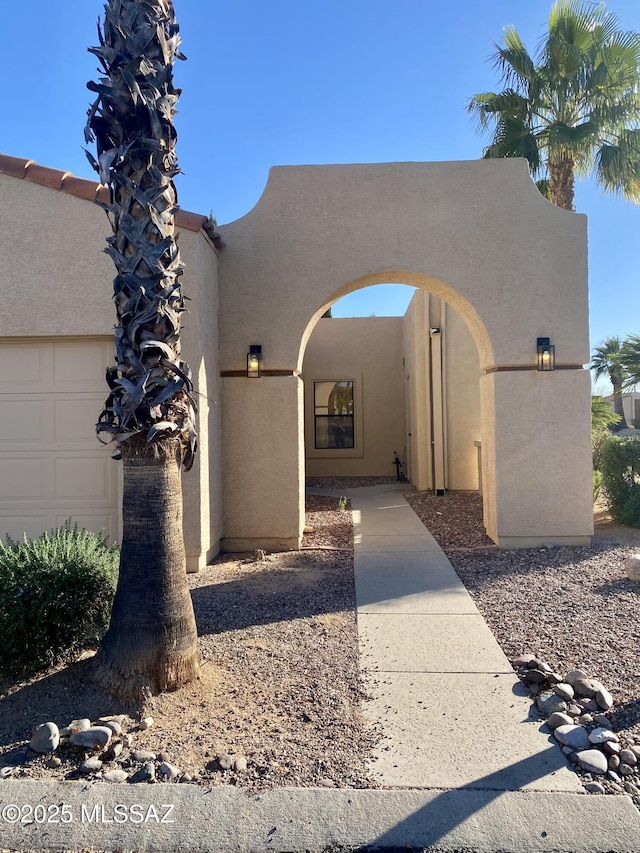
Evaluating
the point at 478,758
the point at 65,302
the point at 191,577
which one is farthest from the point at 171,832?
the point at 65,302

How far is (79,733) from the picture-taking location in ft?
9.97

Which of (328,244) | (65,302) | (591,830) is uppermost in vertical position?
(328,244)

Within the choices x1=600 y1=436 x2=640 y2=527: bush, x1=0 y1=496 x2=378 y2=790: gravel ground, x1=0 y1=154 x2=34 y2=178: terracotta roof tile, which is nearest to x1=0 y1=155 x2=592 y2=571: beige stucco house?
x1=600 y1=436 x2=640 y2=527: bush

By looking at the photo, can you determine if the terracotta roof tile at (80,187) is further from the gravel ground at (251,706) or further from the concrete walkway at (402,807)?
the concrete walkway at (402,807)

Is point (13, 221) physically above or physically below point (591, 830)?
above

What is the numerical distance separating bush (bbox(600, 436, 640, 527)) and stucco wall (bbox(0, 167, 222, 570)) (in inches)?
244

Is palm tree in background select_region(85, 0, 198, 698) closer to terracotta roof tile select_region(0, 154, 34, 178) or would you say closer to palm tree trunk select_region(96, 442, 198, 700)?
palm tree trunk select_region(96, 442, 198, 700)

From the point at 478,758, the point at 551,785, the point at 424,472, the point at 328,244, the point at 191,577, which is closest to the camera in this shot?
the point at 551,785

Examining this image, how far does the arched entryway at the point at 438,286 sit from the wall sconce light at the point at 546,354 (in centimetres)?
9

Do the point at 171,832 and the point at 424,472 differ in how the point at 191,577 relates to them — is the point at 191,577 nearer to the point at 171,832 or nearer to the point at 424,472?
the point at 171,832

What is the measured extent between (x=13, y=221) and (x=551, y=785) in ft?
23.8

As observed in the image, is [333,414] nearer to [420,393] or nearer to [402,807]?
[420,393]

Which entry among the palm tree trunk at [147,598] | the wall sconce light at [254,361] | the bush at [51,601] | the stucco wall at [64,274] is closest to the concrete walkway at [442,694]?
the palm tree trunk at [147,598]

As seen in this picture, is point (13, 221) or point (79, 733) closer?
point (79, 733)
